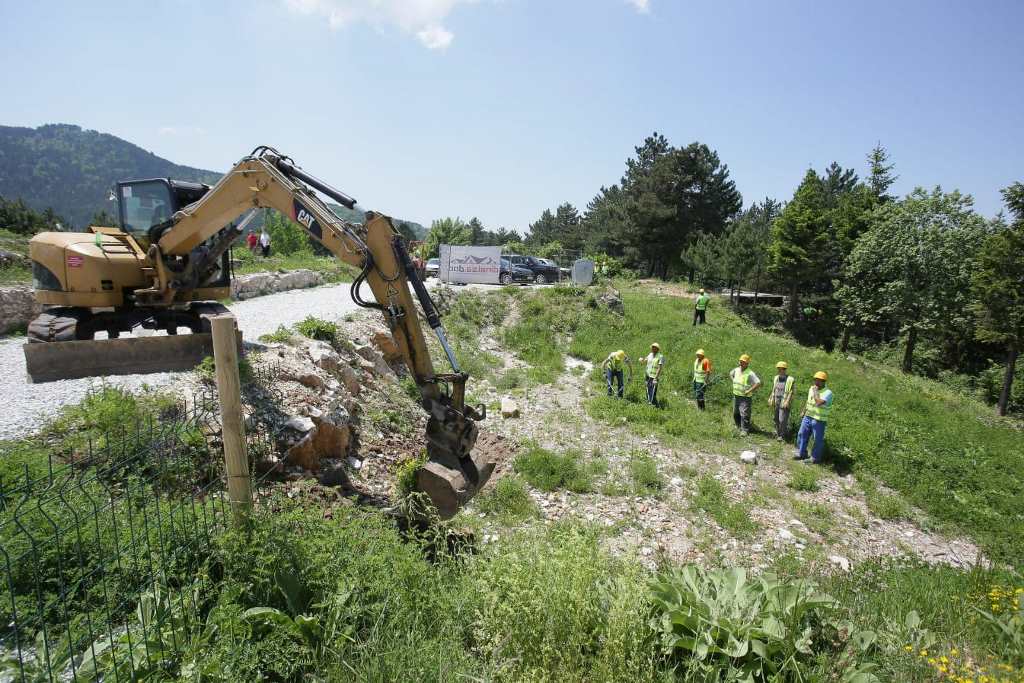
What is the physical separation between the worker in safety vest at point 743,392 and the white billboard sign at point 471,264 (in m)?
14.6

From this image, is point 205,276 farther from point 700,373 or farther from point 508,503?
point 700,373

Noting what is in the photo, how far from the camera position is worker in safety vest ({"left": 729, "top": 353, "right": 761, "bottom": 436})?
10.7 m

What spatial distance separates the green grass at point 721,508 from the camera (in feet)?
23.9

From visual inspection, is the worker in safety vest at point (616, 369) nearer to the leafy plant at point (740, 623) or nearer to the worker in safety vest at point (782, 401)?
the worker in safety vest at point (782, 401)

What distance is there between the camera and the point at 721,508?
7.79 meters

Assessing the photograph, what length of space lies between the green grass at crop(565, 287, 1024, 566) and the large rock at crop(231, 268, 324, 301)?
11.1 metres

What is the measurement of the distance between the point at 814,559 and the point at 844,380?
30.5ft

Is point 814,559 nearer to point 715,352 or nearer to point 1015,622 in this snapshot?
point 1015,622

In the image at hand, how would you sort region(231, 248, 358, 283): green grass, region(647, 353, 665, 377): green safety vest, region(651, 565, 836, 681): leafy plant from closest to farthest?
1. region(651, 565, 836, 681): leafy plant
2. region(647, 353, 665, 377): green safety vest
3. region(231, 248, 358, 283): green grass

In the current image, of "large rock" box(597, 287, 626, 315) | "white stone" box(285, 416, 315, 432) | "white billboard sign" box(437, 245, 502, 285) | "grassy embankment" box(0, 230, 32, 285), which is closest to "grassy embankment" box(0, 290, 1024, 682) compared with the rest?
"white stone" box(285, 416, 315, 432)

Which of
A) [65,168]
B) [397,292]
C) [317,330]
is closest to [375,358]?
[317,330]

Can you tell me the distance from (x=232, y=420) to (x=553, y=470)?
5828mm

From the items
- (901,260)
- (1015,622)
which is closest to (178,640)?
(1015,622)

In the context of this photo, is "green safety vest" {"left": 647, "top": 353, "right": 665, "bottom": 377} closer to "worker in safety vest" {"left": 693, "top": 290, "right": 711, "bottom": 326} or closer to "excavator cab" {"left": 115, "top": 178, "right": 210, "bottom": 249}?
"worker in safety vest" {"left": 693, "top": 290, "right": 711, "bottom": 326}
